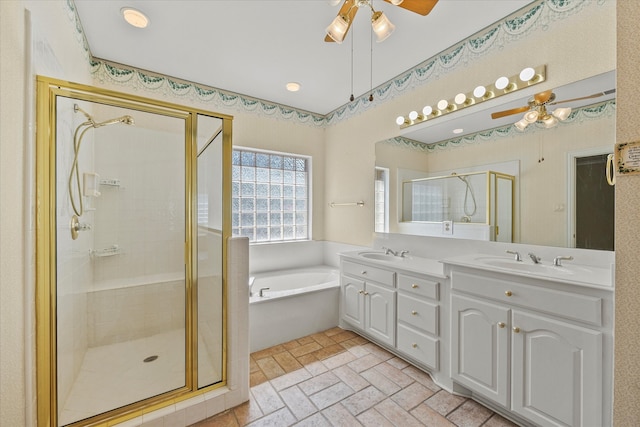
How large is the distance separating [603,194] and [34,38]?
300cm

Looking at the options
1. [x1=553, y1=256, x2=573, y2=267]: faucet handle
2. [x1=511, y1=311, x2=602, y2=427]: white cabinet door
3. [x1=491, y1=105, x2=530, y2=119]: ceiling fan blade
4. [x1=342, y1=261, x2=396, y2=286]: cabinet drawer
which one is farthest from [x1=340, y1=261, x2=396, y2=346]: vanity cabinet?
[x1=491, y1=105, x2=530, y2=119]: ceiling fan blade

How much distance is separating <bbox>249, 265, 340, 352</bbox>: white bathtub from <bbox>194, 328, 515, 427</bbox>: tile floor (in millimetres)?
144

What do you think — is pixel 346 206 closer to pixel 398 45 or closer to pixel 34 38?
pixel 398 45

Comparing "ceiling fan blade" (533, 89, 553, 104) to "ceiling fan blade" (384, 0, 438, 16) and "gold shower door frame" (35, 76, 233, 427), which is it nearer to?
"ceiling fan blade" (384, 0, 438, 16)

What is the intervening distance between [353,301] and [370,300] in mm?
246

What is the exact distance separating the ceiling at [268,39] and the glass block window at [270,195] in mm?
903

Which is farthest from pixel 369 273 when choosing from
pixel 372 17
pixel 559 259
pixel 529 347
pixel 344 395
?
pixel 372 17

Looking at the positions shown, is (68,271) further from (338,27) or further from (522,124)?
(522,124)

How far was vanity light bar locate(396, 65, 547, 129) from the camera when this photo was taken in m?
1.73

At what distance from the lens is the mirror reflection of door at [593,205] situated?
4.79 ft

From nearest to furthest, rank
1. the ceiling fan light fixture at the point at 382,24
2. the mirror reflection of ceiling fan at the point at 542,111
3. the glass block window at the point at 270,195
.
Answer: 1. the ceiling fan light fixture at the point at 382,24
2. the mirror reflection of ceiling fan at the point at 542,111
3. the glass block window at the point at 270,195

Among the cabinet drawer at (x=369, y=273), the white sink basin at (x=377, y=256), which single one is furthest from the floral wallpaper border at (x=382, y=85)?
the cabinet drawer at (x=369, y=273)

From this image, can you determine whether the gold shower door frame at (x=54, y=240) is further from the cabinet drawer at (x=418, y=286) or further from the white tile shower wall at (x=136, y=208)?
the cabinet drawer at (x=418, y=286)

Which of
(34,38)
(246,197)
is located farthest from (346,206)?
(34,38)
